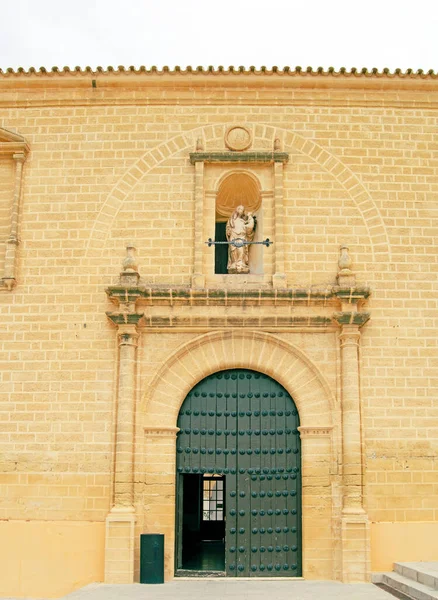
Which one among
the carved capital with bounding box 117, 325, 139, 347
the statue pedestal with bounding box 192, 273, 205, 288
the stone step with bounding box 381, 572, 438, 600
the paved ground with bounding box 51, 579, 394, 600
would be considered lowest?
the paved ground with bounding box 51, 579, 394, 600

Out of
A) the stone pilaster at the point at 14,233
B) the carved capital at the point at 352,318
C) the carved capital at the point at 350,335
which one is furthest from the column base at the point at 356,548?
the stone pilaster at the point at 14,233

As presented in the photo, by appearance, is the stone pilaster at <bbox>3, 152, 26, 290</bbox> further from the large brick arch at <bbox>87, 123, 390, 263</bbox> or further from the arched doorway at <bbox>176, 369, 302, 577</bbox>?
the arched doorway at <bbox>176, 369, 302, 577</bbox>

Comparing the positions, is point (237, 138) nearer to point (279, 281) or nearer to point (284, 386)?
point (279, 281)

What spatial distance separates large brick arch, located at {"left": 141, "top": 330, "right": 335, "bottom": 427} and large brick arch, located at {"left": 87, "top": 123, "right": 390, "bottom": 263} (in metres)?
1.90

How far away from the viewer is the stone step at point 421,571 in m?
7.91

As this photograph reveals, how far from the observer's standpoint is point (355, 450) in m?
9.36

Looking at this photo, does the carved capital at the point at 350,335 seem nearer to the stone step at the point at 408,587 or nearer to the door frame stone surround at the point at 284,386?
the door frame stone surround at the point at 284,386

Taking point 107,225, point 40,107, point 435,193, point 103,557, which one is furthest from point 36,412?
point 435,193

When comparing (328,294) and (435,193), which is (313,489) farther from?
(435,193)

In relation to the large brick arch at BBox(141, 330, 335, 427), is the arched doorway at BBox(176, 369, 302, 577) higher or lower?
lower

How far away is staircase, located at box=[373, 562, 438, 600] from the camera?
776 centimetres

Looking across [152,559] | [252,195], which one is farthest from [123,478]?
[252,195]

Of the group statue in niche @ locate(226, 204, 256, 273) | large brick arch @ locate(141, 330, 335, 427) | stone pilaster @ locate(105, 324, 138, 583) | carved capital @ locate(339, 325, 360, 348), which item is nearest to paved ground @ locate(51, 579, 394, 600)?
stone pilaster @ locate(105, 324, 138, 583)

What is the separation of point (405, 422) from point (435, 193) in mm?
3299
